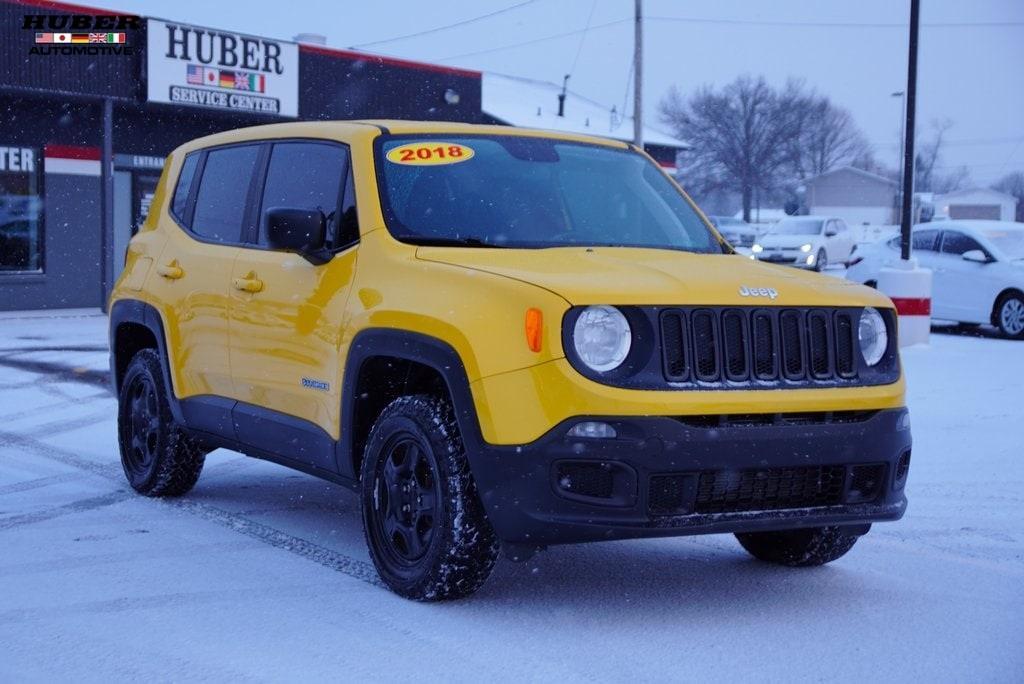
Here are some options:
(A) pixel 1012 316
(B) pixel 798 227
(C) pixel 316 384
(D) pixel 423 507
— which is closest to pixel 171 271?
(C) pixel 316 384

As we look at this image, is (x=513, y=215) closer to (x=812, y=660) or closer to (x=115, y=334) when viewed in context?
(x=812, y=660)

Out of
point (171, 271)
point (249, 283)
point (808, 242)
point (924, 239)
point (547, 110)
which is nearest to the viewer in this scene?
point (249, 283)

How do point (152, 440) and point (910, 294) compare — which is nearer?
point (152, 440)

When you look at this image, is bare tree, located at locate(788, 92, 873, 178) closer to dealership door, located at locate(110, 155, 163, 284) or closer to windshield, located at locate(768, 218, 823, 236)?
windshield, located at locate(768, 218, 823, 236)

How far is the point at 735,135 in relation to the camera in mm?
105688

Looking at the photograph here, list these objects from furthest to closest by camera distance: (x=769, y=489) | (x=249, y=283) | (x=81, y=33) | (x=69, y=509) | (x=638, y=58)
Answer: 1. (x=638, y=58)
2. (x=81, y=33)
3. (x=69, y=509)
4. (x=249, y=283)
5. (x=769, y=489)

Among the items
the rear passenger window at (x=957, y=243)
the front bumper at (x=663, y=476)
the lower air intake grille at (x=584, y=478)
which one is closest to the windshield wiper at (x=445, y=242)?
the front bumper at (x=663, y=476)

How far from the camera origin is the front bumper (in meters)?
4.78

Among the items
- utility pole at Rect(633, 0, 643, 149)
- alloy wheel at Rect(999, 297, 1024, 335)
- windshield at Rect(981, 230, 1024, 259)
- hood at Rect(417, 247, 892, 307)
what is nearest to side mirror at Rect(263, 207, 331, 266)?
hood at Rect(417, 247, 892, 307)

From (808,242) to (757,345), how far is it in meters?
32.5

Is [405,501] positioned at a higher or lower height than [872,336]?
lower

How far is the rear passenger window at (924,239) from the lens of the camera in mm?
20578

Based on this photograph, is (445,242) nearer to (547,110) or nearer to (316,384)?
(316,384)

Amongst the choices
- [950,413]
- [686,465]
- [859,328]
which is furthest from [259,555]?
[950,413]
